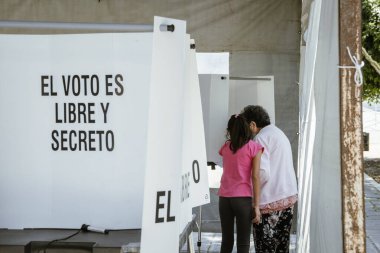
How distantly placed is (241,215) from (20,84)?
2.01 metres

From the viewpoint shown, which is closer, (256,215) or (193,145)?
(193,145)

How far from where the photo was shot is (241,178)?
15.6 ft

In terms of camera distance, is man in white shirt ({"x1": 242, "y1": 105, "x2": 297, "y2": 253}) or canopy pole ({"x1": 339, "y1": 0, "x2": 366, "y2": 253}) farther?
man in white shirt ({"x1": 242, "y1": 105, "x2": 297, "y2": 253})

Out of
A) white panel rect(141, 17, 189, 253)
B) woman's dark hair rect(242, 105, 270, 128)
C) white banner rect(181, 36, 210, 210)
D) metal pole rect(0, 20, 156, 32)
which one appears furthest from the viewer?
woman's dark hair rect(242, 105, 270, 128)

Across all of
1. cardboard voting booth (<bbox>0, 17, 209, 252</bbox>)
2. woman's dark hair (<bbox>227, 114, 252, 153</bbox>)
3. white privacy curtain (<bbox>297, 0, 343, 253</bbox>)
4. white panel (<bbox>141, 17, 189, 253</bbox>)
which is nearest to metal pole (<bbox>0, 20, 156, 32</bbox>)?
white panel (<bbox>141, 17, 189, 253</bbox>)

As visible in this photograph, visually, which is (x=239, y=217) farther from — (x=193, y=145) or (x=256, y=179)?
(x=193, y=145)

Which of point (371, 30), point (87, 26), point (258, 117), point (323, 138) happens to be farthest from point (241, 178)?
point (371, 30)

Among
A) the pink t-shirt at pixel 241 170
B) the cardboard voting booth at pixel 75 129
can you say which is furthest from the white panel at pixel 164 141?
the pink t-shirt at pixel 241 170

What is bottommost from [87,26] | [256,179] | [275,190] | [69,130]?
[275,190]

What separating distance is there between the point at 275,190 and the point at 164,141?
2125 millimetres

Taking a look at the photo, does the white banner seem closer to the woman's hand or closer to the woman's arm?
the woman's arm

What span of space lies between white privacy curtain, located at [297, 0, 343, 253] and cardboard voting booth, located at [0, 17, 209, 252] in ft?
2.50

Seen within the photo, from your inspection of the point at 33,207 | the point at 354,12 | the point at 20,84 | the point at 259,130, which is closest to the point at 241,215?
the point at 259,130

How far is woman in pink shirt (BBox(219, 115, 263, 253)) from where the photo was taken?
4750 mm
